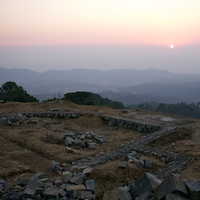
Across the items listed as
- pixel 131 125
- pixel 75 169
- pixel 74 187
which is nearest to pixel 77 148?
pixel 75 169

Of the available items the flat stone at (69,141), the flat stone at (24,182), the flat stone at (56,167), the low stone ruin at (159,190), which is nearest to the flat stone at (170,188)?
the low stone ruin at (159,190)

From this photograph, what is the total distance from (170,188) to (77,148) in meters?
7.88

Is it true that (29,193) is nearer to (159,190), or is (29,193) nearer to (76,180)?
(76,180)

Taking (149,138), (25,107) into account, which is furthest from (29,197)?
(25,107)

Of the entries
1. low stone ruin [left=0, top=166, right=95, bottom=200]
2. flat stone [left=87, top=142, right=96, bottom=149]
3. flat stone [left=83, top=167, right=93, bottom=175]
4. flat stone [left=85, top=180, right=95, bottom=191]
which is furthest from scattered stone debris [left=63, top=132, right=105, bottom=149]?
flat stone [left=85, top=180, right=95, bottom=191]

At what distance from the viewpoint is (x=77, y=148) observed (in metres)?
14.3

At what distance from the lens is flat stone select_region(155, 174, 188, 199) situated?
6.89m

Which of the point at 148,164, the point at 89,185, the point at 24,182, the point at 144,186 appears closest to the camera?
the point at 144,186

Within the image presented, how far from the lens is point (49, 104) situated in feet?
84.3

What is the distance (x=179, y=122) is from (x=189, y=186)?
13.2m

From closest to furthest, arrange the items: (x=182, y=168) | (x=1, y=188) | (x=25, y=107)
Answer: (x=1, y=188)
(x=182, y=168)
(x=25, y=107)

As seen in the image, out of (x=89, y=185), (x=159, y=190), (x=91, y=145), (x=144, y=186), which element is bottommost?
(x=91, y=145)

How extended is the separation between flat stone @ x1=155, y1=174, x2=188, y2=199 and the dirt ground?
257 cm

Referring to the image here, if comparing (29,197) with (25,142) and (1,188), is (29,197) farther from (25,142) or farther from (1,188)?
(25,142)
